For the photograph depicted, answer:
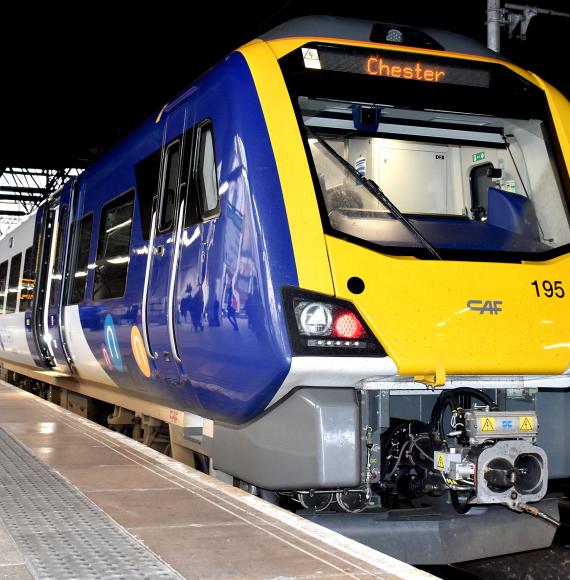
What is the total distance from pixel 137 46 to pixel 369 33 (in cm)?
1075

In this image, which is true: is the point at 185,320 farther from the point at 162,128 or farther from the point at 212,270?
the point at 162,128

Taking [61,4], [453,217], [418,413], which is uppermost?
[61,4]

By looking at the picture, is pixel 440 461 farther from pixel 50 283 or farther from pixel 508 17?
pixel 508 17

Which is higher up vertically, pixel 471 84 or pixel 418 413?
pixel 471 84

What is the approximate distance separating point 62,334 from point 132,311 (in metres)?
2.49

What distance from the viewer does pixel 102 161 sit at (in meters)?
7.23

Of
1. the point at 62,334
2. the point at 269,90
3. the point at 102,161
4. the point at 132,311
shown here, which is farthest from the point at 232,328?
the point at 62,334

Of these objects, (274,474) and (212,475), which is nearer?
(274,474)

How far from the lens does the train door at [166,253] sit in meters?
5.14

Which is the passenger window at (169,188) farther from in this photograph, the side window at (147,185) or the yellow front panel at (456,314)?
the yellow front panel at (456,314)

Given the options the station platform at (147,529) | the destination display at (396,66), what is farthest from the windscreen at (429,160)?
the station platform at (147,529)

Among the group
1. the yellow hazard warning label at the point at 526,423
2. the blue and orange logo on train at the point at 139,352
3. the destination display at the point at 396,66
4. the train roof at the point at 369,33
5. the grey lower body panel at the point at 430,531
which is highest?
the train roof at the point at 369,33

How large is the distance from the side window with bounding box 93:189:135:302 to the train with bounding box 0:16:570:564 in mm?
600

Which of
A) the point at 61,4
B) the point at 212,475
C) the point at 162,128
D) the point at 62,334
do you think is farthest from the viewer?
the point at 61,4
